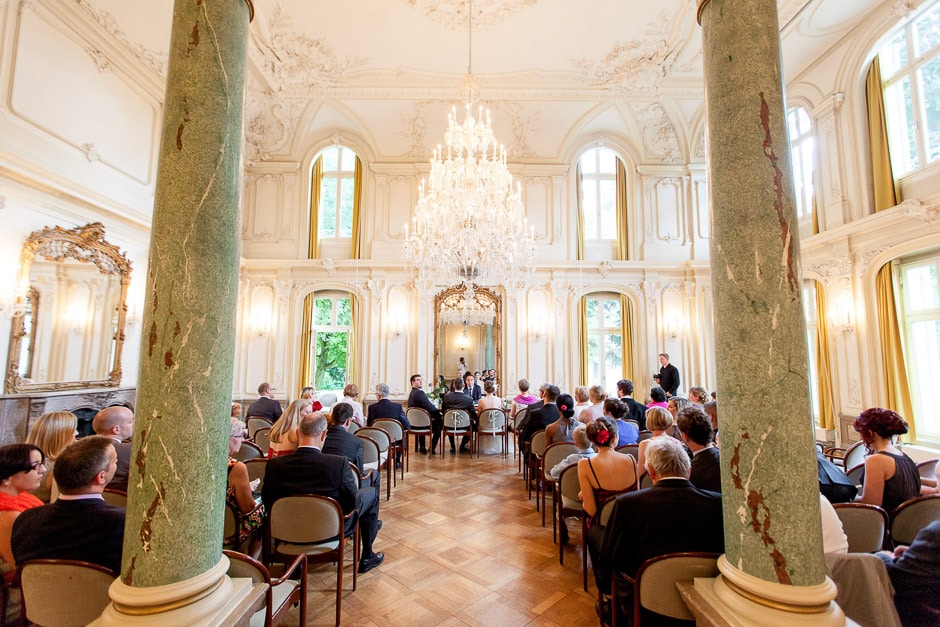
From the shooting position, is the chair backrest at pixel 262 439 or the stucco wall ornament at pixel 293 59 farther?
the stucco wall ornament at pixel 293 59

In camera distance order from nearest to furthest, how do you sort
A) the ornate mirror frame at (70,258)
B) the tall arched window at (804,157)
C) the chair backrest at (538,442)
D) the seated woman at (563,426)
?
the seated woman at (563,426)
the chair backrest at (538,442)
the ornate mirror frame at (70,258)
the tall arched window at (804,157)

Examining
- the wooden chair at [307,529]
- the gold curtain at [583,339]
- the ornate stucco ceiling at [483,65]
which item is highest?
the ornate stucco ceiling at [483,65]

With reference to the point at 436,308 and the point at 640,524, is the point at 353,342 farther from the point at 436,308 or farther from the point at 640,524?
the point at 640,524

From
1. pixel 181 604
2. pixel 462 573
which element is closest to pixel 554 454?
pixel 462 573

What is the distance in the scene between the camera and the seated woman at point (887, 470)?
256 cm

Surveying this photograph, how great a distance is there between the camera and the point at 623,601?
7.00ft

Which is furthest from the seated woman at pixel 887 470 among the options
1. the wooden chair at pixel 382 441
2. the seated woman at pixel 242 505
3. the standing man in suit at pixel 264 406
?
the standing man in suit at pixel 264 406

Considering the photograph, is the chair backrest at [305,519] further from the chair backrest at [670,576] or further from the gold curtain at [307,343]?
the gold curtain at [307,343]

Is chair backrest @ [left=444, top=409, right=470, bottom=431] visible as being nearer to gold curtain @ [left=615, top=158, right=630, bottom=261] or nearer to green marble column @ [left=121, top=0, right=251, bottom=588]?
green marble column @ [left=121, top=0, right=251, bottom=588]

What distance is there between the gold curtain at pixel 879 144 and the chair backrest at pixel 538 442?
573cm

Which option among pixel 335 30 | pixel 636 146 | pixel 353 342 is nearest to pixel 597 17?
pixel 636 146

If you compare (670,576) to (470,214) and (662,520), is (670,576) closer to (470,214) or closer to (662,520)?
(662,520)

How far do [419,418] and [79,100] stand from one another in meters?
6.13

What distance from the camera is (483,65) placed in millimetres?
7773
